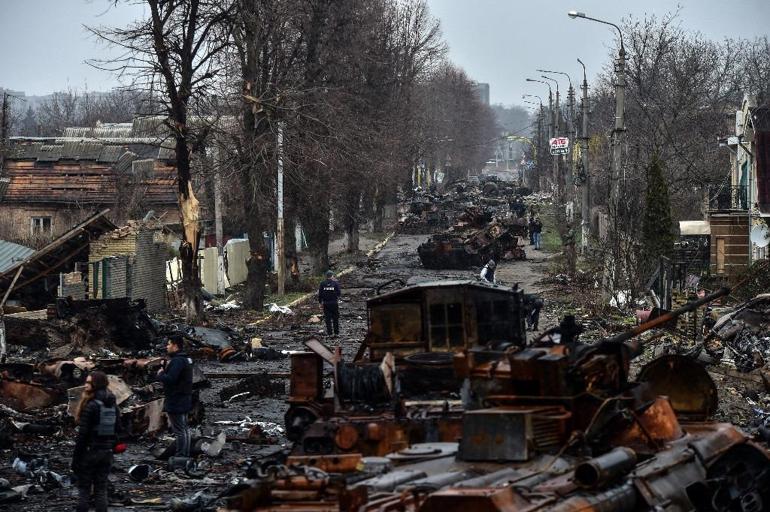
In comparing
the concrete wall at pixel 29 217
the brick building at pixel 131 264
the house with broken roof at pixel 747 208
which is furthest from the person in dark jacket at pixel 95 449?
the concrete wall at pixel 29 217

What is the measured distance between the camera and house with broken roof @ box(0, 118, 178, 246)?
4922cm

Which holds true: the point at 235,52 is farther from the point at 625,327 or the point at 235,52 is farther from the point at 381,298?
the point at 381,298

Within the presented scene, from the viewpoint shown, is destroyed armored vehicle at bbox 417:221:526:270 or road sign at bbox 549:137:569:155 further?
road sign at bbox 549:137:569:155

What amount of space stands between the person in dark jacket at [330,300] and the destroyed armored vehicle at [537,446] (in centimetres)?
1397

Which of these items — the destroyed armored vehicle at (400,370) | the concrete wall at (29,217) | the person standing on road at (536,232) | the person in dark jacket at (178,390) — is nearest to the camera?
the destroyed armored vehicle at (400,370)

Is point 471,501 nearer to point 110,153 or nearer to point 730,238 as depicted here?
point 730,238

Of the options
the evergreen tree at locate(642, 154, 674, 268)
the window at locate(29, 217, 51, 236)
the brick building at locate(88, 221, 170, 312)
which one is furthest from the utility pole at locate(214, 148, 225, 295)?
the window at locate(29, 217, 51, 236)

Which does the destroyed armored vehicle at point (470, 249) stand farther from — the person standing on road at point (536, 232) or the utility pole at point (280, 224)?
the utility pole at point (280, 224)

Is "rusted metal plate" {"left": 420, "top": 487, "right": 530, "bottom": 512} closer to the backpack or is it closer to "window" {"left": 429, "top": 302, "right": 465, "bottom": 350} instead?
the backpack

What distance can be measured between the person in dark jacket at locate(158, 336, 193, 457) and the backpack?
2422mm

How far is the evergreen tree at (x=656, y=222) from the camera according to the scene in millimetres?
30969

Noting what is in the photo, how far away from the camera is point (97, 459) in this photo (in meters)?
12.0

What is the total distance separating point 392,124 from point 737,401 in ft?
115

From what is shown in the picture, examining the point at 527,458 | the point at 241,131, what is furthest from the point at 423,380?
the point at 241,131
